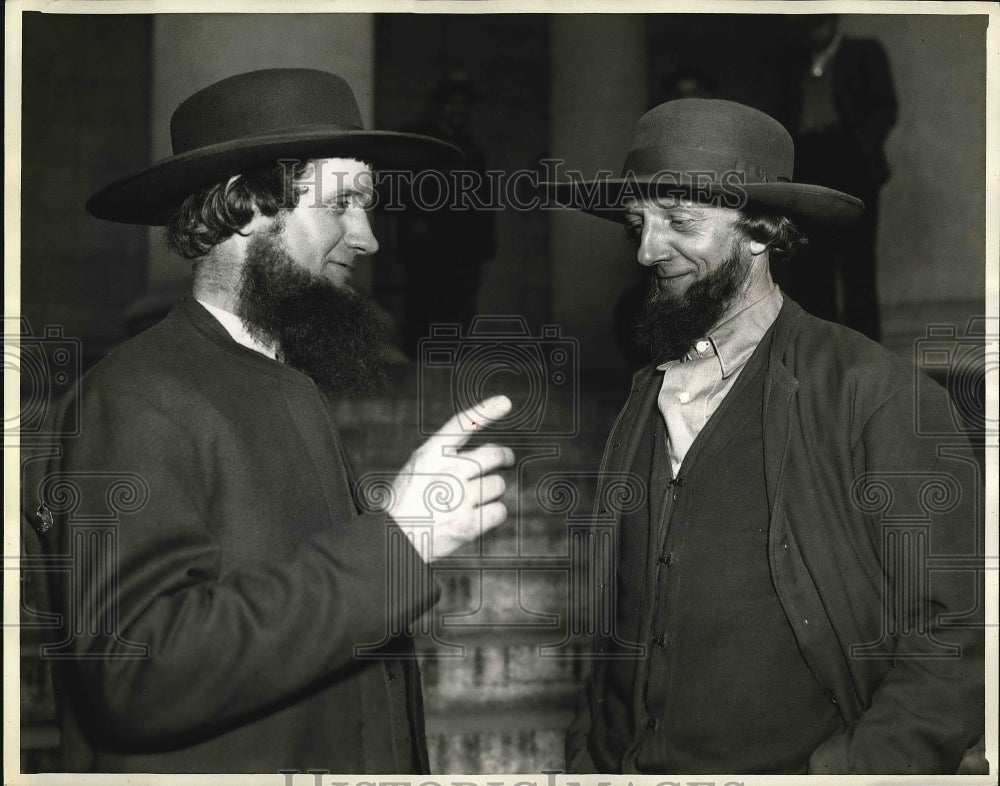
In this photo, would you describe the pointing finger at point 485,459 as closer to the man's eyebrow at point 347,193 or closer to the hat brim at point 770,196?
the man's eyebrow at point 347,193

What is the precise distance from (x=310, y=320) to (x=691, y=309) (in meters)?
1.22

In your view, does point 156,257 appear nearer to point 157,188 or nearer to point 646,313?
point 157,188

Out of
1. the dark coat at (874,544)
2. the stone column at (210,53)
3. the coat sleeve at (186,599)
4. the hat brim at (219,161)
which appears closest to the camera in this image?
the coat sleeve at (186,599)

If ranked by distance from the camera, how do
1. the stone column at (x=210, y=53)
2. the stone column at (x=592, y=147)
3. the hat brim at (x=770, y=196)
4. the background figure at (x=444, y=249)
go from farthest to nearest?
1. the background figure at (x=444, y=249)
2. the stone column at (x=592, y=147)
3. the stone column at (x=210, y=53)
4. the hat brim at (x=770, y=196)

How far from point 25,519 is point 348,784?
1234mm

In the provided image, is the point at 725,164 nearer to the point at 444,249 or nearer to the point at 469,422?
the point at 469,422

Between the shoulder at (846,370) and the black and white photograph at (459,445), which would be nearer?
the black and white photograph at (459,445)

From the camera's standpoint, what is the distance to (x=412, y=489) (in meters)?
2.47

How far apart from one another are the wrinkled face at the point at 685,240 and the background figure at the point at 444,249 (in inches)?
107

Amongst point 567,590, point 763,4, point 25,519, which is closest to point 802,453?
point 567,590

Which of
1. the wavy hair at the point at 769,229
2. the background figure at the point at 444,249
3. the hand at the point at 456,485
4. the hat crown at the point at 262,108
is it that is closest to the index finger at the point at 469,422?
the hand at the point at 456,485

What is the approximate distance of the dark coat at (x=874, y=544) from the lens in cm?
283

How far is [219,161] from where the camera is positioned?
108 inches

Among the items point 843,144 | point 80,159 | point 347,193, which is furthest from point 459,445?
point 843,144
